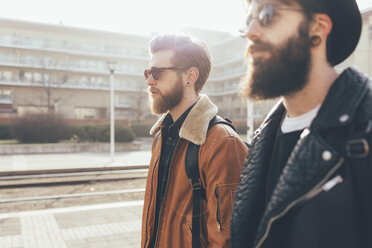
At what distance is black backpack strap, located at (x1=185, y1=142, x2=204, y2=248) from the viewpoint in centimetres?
200

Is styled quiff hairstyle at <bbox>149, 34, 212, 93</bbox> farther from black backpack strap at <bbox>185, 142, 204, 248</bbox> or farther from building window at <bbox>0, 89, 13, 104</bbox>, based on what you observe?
building window at <bbox>0, 89, 13, 104</bbox>

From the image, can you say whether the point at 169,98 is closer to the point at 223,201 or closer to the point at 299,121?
the point at 223,201

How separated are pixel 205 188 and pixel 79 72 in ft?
182

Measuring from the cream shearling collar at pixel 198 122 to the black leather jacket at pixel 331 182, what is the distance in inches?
37.0

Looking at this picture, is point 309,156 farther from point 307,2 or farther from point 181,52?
point 181,52

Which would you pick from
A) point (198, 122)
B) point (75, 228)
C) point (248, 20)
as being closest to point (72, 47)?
point (75, 228)

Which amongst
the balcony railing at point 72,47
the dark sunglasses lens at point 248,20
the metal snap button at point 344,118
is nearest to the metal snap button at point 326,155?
the metal snap button at point 344,118

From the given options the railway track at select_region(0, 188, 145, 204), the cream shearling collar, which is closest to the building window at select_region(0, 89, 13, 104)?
the railway track at select_region(0, 188, 145, 204)

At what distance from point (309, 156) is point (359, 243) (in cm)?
32

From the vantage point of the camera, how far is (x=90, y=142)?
77.0 ft

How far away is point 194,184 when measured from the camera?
6.73 feet

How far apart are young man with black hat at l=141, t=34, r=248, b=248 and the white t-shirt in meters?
0.61

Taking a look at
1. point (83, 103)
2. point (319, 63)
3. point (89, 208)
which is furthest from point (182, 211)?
point (83, 103)

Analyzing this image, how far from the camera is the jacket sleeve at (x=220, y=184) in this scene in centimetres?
192
